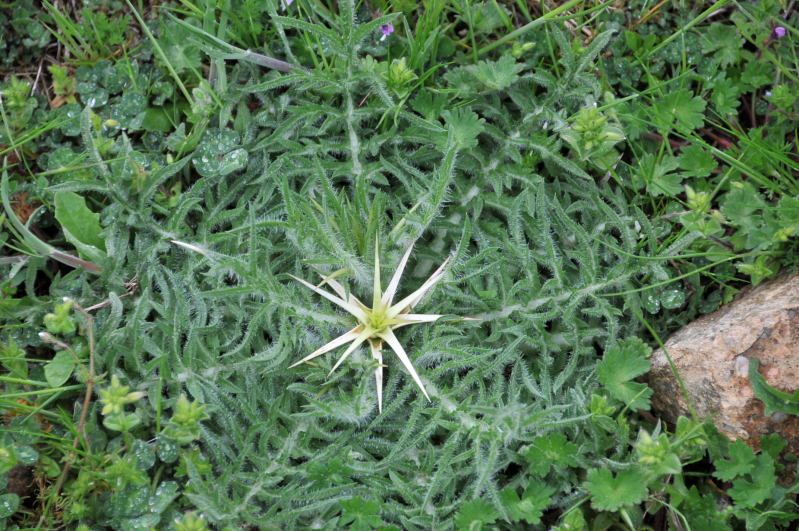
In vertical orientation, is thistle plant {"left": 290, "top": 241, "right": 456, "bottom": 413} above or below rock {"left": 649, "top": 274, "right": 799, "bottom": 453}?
above

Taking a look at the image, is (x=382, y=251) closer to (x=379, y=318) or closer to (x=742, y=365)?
(x=379, y=318)

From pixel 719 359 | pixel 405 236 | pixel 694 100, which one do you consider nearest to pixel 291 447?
pixel 405 236

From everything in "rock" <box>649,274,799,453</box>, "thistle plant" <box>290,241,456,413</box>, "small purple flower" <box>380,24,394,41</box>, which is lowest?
"rock" <box>649,274,799,453</box>

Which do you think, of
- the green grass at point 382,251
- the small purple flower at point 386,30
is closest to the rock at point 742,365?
the green grass at point 382,251

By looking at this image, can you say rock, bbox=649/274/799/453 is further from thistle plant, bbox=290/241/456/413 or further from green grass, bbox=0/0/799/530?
thistle plant, bbox=290/241/456/413

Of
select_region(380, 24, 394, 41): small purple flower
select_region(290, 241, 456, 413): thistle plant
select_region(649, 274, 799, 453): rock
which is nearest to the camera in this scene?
select_region(290, 241, 456, 413): thistle plant

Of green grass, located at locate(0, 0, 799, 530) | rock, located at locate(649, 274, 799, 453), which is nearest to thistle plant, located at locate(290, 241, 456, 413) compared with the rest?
green grass, located at locate(0, 0, 799, 530)

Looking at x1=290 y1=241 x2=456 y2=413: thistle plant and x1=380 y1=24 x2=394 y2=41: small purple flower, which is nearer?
x1=290 y1=241 x2=456 y2=413: thistle plant

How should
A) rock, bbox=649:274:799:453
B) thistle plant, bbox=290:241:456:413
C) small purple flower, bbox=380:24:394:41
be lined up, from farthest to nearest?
small purple flower, bbox=380:24:394:41, rock, bbox=649:274:799:453, thistle plant, bbox=290:241:456:413
